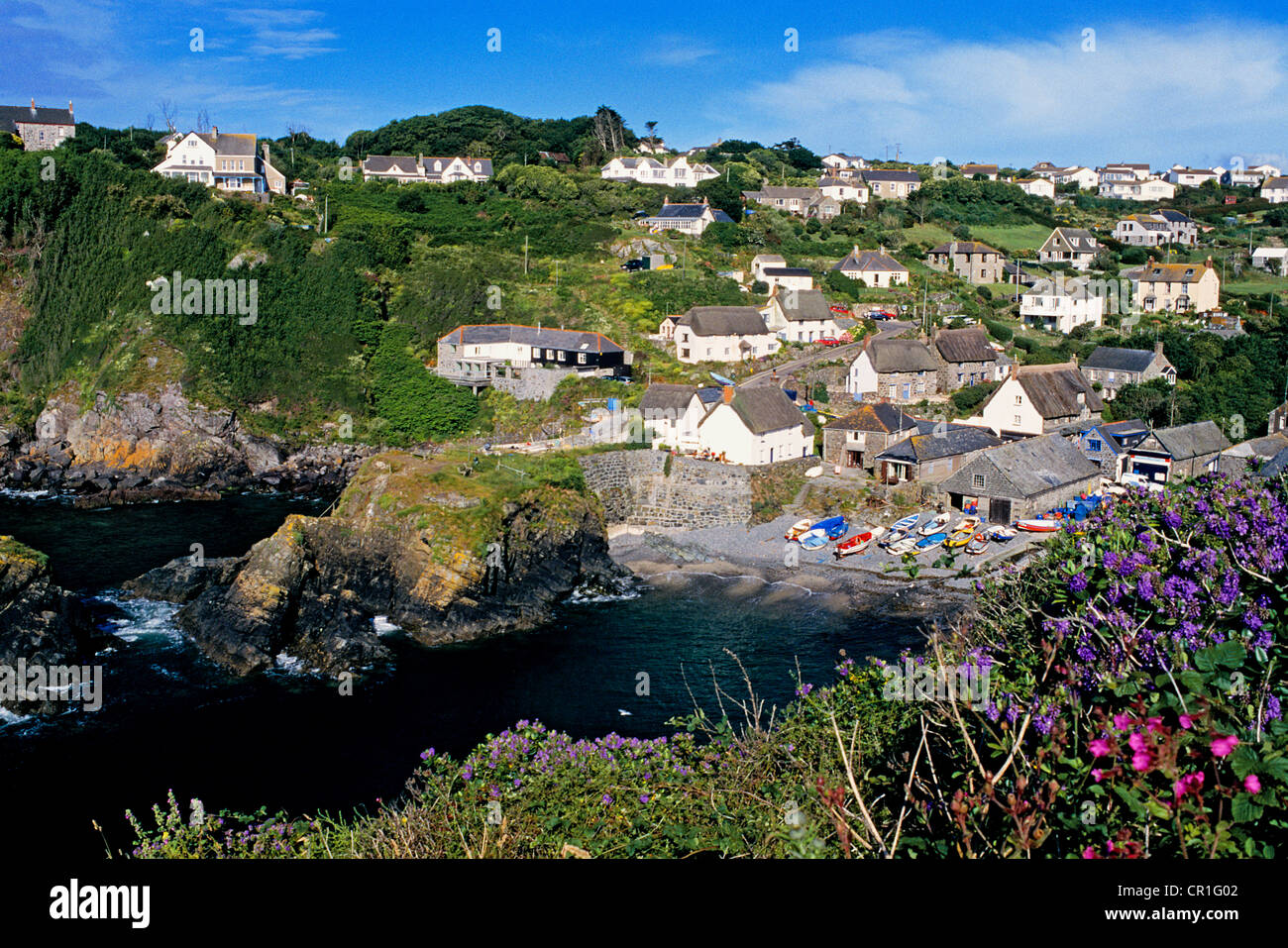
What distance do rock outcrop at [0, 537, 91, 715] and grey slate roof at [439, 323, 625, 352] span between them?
3255 cm

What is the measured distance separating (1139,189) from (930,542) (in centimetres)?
11416

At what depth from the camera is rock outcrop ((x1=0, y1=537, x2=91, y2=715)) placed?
29.4m

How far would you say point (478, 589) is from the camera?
37.0 meters

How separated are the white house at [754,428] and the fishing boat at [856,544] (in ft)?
27.0

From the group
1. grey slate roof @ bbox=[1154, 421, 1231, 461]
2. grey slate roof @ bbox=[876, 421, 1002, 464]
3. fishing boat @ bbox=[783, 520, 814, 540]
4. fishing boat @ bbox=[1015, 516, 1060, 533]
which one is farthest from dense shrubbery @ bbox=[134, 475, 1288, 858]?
grey slate roof @ bbox=[1154, 421, 1231, 461]

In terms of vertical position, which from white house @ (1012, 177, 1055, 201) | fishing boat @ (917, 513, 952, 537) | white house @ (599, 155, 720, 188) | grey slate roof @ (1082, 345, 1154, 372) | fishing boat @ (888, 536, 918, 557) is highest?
white house @ (1012, 177, 1055, 201)

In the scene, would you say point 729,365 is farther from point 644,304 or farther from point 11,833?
point 11,833

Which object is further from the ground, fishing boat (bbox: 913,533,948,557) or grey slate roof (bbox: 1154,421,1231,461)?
grey slate roof (bbox: 1154,421,1231,461)

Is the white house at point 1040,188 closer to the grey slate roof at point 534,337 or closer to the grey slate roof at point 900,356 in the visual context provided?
the grey slate roof at point 900,356

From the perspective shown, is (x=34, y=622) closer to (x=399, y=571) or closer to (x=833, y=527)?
(x=399, y=571)

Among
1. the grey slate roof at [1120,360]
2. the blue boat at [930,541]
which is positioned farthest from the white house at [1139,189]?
the blue boat at [930,541]

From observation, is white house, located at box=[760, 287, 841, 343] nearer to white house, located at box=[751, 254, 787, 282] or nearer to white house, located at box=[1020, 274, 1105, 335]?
white house, located at box=[751, 254, 787, 282]

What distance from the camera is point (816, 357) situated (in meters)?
64.1
